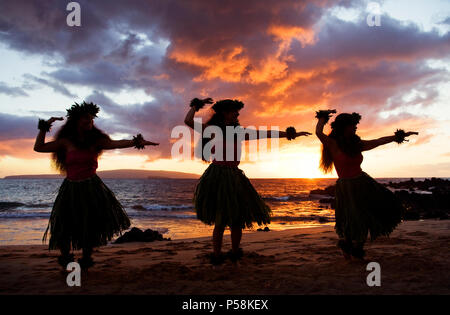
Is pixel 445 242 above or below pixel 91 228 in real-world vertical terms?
below

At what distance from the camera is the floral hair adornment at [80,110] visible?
151 inches

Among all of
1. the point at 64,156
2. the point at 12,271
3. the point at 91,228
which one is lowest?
the point at 12,271

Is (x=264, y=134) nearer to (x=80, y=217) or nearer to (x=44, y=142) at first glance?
(x=80, y=217)

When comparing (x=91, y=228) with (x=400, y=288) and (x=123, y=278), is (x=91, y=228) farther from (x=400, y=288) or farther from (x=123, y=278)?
(x=400, y=288)

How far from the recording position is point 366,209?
4012 millimetres

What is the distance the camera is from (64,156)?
399 cm

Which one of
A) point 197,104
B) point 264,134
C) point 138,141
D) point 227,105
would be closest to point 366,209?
point 264,134

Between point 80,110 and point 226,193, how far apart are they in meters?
1.96

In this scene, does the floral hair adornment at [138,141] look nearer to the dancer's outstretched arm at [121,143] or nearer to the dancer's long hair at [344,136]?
the dancer's outstretched arm at [121,143]

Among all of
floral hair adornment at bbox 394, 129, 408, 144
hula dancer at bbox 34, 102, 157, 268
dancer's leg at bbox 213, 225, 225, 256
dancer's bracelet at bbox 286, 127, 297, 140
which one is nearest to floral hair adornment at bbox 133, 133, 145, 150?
hula dancer at bbox 34, 102, 157, 268

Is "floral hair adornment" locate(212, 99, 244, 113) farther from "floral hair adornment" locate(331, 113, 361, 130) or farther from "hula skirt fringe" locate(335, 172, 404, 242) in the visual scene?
"hula skirt fringe" locate(335, 172, 404, 242)

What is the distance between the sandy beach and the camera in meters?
3.02
